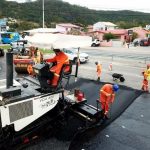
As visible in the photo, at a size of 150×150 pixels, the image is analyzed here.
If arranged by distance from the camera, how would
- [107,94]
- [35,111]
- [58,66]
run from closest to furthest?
[35,111]
[58,66]
[107,94]

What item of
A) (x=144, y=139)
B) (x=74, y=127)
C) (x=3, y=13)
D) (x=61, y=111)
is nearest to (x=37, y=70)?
(x=61, y=111)

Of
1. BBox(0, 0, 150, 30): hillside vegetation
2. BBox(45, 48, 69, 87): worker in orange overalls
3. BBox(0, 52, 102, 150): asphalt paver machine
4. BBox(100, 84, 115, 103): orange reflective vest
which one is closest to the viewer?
BBox(0, 52, 102, 150): asphalt paver machine

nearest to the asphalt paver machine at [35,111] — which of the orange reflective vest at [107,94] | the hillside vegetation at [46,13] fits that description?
the orange reflective vest at [107,94]

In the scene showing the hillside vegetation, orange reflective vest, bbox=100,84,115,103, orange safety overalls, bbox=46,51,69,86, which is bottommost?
orange reflective vest, bbox=100,84,115,103

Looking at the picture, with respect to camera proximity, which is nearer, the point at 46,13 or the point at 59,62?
the point at 59,62

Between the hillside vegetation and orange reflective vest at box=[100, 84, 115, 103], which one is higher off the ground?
the hillside vegetation

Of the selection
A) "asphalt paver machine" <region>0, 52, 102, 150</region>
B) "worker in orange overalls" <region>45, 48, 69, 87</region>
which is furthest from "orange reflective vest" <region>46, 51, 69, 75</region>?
"asphalt paver machine" <region>0, 52, 102, 150</region>

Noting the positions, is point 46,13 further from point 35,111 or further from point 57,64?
point 35,111

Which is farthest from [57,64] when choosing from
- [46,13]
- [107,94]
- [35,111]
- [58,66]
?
[46,13]

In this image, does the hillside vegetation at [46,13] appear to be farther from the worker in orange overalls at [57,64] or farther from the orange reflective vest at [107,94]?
the worker in orange overalls at [57,64]

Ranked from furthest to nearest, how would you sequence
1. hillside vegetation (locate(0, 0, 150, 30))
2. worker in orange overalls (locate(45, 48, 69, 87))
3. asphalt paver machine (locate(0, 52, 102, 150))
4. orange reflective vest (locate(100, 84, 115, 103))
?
hillside vegetation (locate(0, 0, 150, 30)), orange reflective vest (locate(100, 84, 115, 103)), worker in orange overalls (locate(45, 48, 69, 87)), asphalt paver machine (locate(0, 52, 102, 150))

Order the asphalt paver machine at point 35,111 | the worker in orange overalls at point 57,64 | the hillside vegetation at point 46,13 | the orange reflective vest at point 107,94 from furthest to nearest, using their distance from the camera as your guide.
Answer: the hillside vegetation at point 46,13 < the orange reflective vest at point 107,94 < the worker in orange overalls at point 57,64 < the asphalt paver machine at point 35,111

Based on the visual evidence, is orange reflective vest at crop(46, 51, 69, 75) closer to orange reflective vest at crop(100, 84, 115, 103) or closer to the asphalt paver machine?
the asphalt paver machine

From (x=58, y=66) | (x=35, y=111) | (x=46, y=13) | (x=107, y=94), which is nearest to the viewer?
(x=35, y=111)
